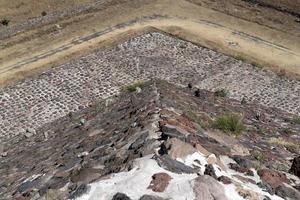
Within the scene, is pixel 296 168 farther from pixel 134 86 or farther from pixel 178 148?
pixel 134 86

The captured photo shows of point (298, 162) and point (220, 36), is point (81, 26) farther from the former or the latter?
point (298, 162)

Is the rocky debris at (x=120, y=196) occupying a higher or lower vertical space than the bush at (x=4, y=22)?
higher

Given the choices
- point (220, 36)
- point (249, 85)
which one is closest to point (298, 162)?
point (249, 85)

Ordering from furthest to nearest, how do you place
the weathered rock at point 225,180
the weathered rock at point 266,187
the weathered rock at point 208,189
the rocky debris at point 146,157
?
1. the weathered rock at point 266,187
2. the weathered rock at point 225,180
3. the rocky debris at point 146,157
4. the weathered rock at point 208,189

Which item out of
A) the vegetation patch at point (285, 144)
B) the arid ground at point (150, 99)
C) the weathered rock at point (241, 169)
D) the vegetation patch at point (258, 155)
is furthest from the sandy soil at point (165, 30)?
the weathered rock at point (241, 169)

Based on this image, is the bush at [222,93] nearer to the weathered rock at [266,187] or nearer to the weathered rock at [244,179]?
the weathered rock at [244,179]

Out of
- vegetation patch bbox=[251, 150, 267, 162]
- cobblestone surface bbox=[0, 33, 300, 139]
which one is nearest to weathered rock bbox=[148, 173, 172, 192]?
vegetation patch bbox=[251, 150, 267, 162]
